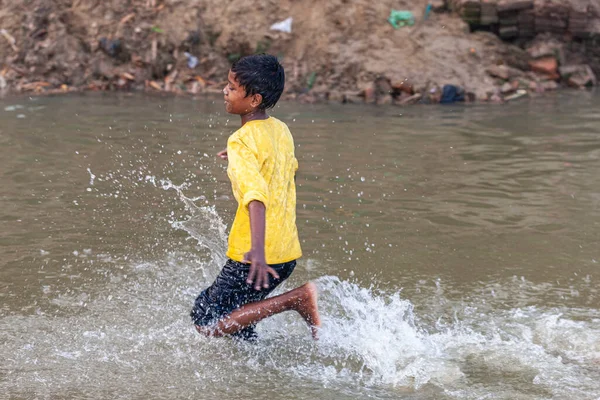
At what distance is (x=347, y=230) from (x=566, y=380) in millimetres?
2482

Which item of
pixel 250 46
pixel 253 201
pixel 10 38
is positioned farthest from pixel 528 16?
pixel 253 201

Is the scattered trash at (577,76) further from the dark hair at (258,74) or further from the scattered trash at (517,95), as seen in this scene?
the dark hair at (258,74)

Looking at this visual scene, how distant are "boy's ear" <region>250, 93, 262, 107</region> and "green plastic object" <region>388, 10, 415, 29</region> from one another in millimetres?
8330

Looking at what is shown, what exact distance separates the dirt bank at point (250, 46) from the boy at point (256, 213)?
24.4ft

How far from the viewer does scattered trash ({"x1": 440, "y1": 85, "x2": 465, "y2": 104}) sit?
10953 mm

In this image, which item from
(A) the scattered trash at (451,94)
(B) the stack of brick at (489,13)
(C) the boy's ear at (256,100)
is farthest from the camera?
(B) the stack of brick at (489,13)

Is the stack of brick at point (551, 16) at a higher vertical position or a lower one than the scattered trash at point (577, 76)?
higher

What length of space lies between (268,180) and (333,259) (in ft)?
6.22

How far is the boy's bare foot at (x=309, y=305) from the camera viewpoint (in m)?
4.00

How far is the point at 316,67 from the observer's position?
37.6 ft

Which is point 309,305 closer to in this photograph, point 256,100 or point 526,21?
point 256,100

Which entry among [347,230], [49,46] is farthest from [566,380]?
[49,46]

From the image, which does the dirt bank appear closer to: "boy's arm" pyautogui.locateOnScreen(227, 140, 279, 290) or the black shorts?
the black shorts

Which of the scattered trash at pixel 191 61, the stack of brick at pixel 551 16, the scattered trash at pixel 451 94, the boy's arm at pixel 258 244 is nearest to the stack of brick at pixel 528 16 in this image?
the stack of brick at pixel 551 16
